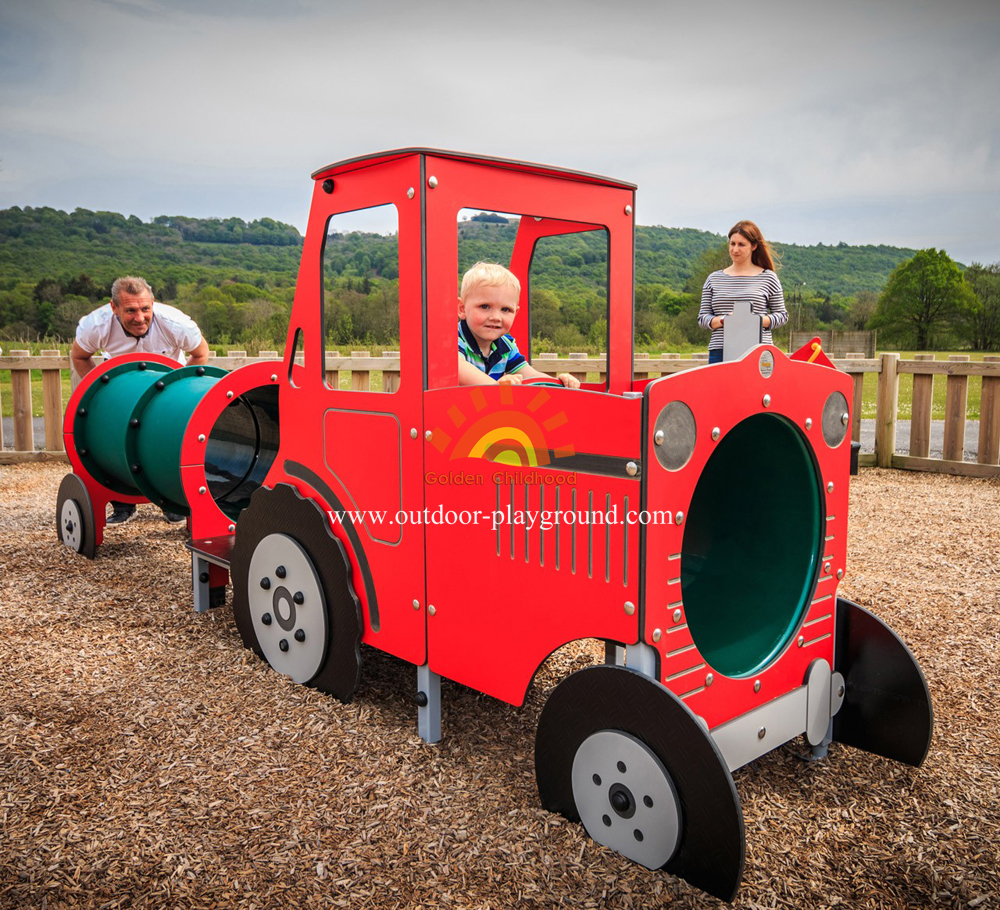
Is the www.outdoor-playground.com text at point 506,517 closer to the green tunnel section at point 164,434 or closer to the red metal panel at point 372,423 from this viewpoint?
the red metal panel at point 372,423

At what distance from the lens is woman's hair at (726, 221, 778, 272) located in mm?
5551

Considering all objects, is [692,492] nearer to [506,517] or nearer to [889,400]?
[506,517]

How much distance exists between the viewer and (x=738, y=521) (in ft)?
8.88

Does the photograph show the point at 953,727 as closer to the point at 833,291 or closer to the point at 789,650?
the point at 789,650

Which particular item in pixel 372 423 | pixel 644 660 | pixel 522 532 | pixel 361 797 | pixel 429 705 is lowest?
pixel 361 797

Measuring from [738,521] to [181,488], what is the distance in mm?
3069

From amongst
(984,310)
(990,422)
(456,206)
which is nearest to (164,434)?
(456,206)

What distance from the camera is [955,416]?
7664 millimetres

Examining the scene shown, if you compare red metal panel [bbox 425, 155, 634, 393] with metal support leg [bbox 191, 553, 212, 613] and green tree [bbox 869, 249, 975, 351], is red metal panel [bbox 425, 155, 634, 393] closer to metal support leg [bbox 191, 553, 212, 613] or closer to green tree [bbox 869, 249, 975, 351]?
metal support leg [bbox 191, 553, 212, 613]

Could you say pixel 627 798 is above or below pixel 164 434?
below

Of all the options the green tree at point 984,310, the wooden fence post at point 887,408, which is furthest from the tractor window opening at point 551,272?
the green tree at point 984,310

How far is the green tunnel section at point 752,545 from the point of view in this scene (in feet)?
8.01

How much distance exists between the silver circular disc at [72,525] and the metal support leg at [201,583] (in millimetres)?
1480

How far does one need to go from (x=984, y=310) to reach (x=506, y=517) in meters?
40.0
